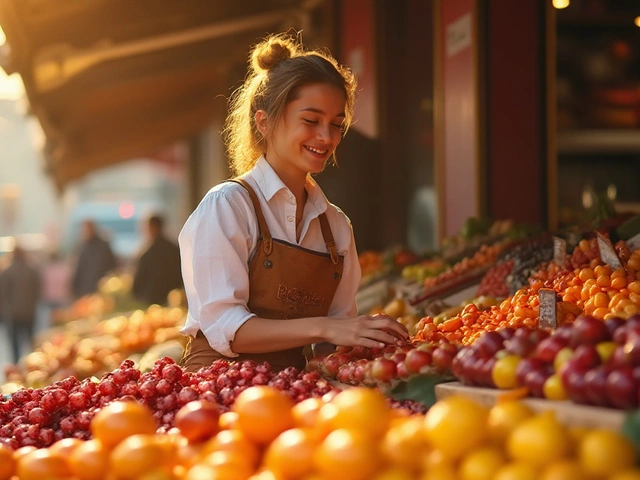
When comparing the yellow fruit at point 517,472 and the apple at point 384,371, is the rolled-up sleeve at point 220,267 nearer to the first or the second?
the apple at point 384,371

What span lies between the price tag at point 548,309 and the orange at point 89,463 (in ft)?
4.18

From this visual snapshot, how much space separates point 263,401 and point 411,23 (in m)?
5.94

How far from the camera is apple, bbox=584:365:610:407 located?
159 centimetres

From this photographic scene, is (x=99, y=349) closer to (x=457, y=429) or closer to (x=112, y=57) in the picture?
(x=112, y=57)

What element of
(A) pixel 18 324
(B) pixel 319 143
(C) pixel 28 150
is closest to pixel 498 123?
(B) pixel 319 143

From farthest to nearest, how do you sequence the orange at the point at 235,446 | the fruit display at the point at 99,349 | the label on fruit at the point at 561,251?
the fruit display at the point at 99,349 < the label on fruit at the point at 561,251 < the orange at the point at 235,446

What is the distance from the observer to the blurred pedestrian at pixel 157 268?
31.0ft

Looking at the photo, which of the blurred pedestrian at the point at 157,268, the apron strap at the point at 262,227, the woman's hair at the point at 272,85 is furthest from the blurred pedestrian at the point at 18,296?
the apron strap at the point at 262,227

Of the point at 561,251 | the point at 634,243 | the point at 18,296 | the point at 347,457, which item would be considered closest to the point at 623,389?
the point at 347,457

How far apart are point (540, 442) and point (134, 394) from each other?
1.22m

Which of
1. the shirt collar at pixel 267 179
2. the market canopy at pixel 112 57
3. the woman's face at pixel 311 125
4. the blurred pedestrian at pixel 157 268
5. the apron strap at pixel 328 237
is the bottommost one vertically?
the blurred pedestrian at pixel 157 268

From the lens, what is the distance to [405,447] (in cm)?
157

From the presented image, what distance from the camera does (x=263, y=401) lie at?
5.73 ft

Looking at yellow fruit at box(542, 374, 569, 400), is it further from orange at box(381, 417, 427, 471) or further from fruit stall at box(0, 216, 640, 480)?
orange at box(381, 417, 427, 471)
